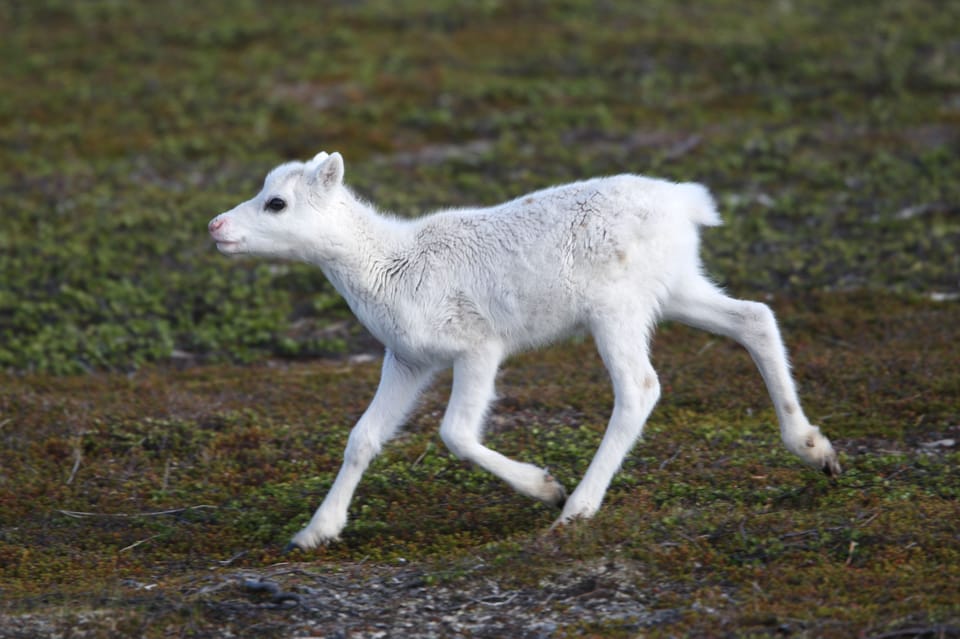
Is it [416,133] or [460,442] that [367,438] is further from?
[416,133]

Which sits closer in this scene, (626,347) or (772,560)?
(772,560)

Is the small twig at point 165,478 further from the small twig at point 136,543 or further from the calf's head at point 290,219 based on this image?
the calf's head at point 290,219

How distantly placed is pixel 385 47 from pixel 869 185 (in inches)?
481

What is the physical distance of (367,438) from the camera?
9.27 meters

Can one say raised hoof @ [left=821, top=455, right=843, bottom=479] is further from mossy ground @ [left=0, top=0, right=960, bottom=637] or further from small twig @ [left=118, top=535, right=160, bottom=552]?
small twig @ [left=118, top=535, right=160, bottom=552]

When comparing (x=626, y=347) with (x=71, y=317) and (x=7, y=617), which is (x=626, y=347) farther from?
(x=71, y=317)

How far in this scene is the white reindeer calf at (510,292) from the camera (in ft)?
29.5

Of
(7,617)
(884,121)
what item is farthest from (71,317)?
(884,121)

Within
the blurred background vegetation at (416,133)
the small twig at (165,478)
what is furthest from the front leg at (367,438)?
the blurred background vegetation at (416,133)

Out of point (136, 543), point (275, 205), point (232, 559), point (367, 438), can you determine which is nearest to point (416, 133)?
point (275, 205)

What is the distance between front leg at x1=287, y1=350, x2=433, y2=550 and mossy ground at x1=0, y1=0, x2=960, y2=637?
20 centimetres

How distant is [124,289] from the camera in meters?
15.6

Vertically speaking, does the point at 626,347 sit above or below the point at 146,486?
above

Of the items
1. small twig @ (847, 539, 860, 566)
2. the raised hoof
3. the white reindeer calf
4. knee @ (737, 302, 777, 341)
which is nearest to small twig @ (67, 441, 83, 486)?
the white reindeer calf
